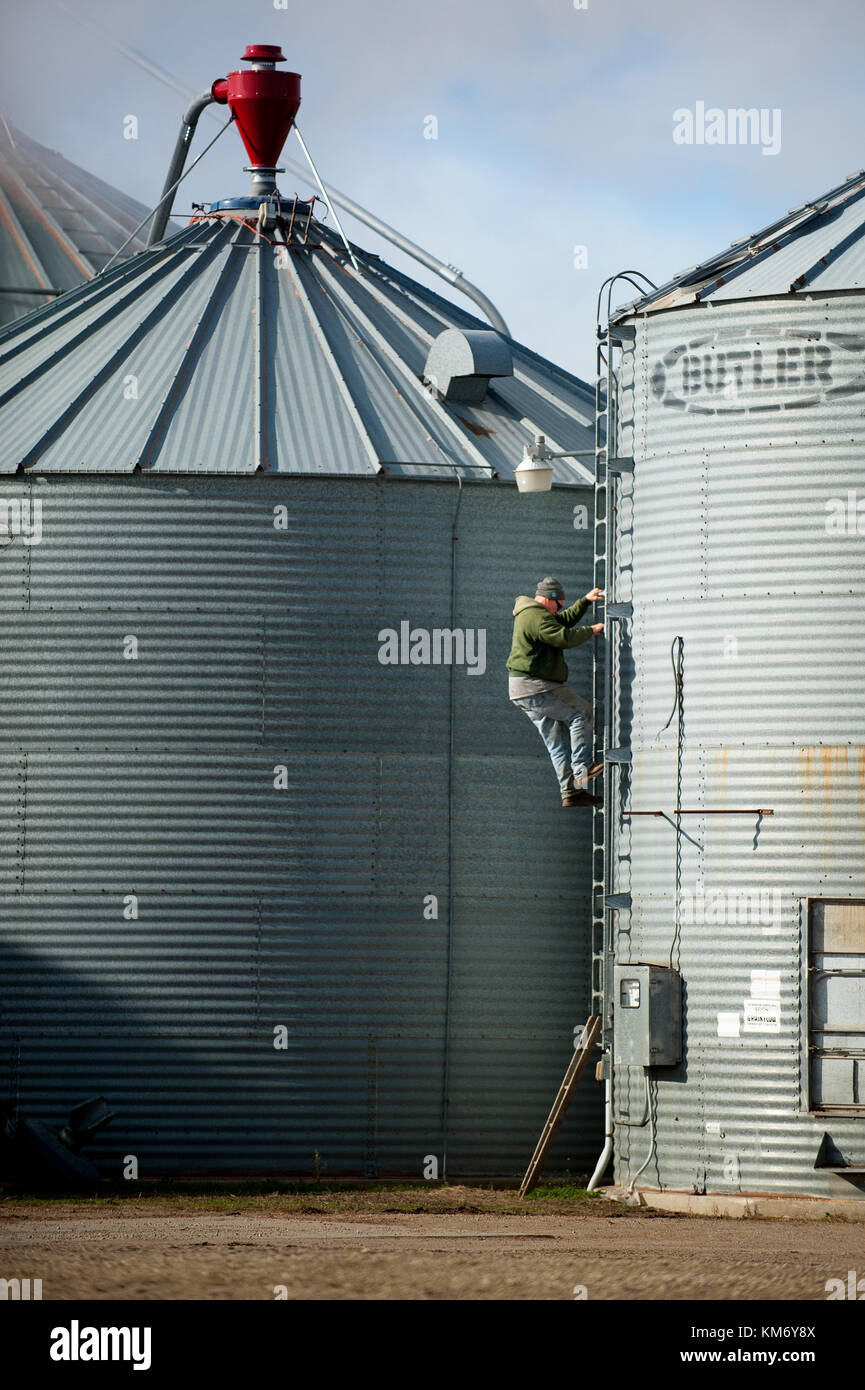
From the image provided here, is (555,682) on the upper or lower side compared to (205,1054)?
upper

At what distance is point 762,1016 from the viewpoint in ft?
61.1

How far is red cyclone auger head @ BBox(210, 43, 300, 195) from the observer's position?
27.5 meters

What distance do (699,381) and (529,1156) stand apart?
27.8ft

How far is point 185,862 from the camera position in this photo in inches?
818

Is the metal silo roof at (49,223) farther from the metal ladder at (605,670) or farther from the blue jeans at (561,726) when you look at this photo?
the blue jeans at (561,726)

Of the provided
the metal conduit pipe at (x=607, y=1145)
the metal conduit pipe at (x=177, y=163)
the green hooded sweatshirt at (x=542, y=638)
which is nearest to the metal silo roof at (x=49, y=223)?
the metal conduit pipe at (x=177, y=163)

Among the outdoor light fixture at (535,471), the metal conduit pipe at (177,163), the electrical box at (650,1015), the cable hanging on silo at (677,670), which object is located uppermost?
the metal conduit pipe at (177,163)

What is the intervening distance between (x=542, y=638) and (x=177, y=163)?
1242cm

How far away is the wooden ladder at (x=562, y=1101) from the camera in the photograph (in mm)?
19938

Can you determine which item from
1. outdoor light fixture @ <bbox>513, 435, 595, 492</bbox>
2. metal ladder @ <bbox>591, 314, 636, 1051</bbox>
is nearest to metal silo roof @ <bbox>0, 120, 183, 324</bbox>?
outdoor light fixture @ <bbox>513, 435, 595, 492</bbox>

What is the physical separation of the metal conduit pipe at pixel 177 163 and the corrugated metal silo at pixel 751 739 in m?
11.1
